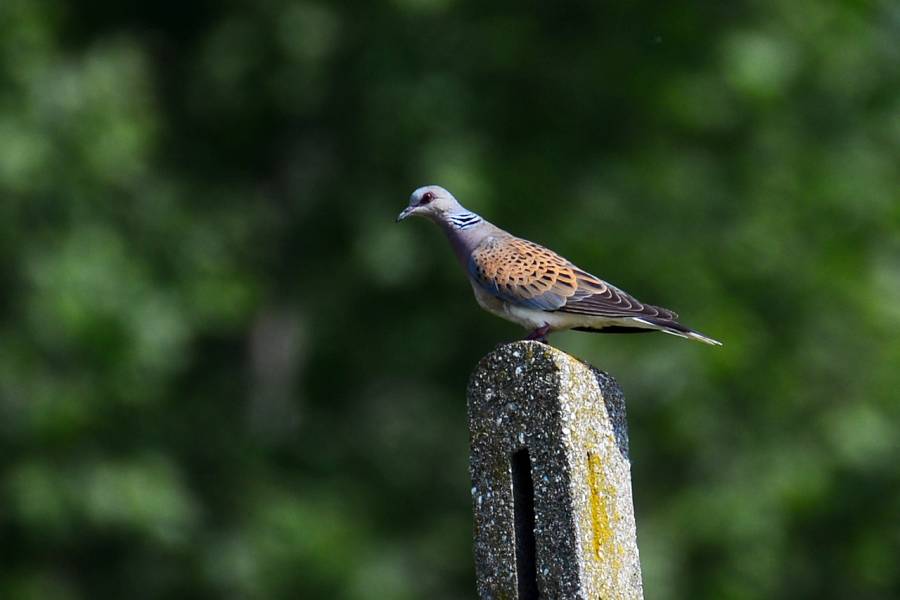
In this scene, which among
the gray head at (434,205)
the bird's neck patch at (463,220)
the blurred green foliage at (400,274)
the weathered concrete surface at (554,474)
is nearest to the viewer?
the weathered concrete surface at (554,474)

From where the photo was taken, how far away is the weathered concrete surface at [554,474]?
3.43m

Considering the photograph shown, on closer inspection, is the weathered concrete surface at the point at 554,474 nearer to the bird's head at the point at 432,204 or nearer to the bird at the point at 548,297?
the bird at the point at 548,297

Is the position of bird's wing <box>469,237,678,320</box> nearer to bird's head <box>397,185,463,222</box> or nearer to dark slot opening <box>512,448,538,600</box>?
bird's head <box>397,185,463,222</box>

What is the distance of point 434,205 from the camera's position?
6656mm

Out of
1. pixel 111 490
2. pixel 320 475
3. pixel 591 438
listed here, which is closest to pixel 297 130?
pixel 320 475

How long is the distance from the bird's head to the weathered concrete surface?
295 centimetres

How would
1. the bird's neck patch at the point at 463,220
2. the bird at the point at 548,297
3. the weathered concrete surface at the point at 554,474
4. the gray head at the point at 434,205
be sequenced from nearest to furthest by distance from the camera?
1. the weathered concrete surface at the point at 554,474
2. the bird at the point at 548,297
3. the bird's neck patch at the point at 463,220
4. the gray head at the point at 434,205

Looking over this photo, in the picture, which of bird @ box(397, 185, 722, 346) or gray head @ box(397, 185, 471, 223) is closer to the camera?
bird @ box(397, 185, 722, 346)

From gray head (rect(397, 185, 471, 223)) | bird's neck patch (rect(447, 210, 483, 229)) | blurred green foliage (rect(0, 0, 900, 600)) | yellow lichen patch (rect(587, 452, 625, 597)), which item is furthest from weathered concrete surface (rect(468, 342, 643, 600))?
blurred green foliage (rect(0, 0, 900, 600))

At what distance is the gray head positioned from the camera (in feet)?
21.5

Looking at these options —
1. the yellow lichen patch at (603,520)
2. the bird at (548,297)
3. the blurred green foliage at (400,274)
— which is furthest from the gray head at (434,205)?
the blurred green foliage at (400,274)

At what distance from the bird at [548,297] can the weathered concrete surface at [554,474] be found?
146 cm

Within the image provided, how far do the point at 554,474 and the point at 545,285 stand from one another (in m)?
2.00

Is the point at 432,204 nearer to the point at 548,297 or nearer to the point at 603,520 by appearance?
the point at 548,297
